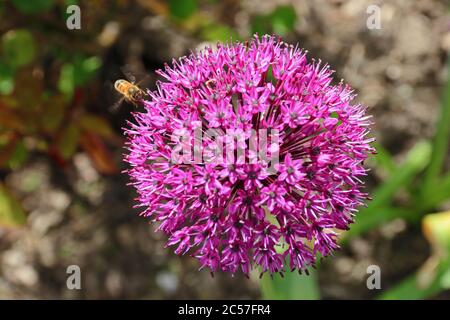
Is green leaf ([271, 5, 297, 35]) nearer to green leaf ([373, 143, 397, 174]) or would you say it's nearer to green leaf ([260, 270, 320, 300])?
green leaf ([373, 143, 397, 174])

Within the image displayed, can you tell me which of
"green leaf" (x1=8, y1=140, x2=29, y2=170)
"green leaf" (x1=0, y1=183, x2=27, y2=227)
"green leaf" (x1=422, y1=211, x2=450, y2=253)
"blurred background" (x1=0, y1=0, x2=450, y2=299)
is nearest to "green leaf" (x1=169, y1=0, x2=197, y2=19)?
"blurred background" (x1=0, y1=0, x2=450, y2=299)

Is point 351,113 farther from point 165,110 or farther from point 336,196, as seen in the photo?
point 165,110

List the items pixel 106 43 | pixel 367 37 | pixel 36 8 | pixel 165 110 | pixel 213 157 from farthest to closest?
1. pixel 367 37
2. pixel 106 43
3. pixel 36 8
4. pixel 165 110
5. pixel 213 157

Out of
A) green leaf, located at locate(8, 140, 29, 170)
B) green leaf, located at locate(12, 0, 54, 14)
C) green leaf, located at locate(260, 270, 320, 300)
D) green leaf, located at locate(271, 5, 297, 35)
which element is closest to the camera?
green leaf, located at locate(260, 270, 320, 300)

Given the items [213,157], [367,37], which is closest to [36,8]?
[213,157]

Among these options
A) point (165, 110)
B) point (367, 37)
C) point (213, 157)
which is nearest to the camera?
point (213, 157)

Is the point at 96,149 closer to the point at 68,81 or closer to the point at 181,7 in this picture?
the point at 68,81
